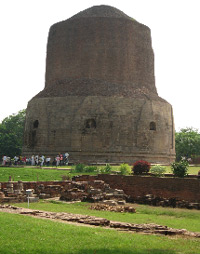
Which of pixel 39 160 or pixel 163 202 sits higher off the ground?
pixel 39 160

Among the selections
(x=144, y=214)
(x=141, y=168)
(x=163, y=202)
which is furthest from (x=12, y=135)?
(x=144, y=214)

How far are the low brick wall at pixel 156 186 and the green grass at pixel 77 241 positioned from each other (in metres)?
7.12

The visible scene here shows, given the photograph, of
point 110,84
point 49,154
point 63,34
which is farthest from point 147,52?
point 49,154

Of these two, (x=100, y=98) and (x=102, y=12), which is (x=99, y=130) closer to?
(x=100, y=98)

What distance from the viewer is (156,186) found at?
49.9ft

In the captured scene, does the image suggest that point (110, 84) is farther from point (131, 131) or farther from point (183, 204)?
point (183, 204)

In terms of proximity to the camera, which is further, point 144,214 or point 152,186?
point 152,186

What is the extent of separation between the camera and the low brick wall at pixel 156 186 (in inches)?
554

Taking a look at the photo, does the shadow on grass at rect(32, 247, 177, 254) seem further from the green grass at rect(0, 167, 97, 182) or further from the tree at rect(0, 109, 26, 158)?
the tree at rect(0, 109, 26, 158)

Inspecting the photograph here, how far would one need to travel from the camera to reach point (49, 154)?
29797 mm

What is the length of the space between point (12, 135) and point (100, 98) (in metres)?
14.6

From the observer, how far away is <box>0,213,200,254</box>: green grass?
5.72 meters

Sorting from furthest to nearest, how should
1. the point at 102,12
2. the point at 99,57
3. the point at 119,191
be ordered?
the point at 102,12 → the point at 99,57 → the point at 119,191

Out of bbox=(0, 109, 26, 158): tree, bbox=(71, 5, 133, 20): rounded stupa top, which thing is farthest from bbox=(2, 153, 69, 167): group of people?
bbox=(71, 5, 133, 20): rounded stupa top
